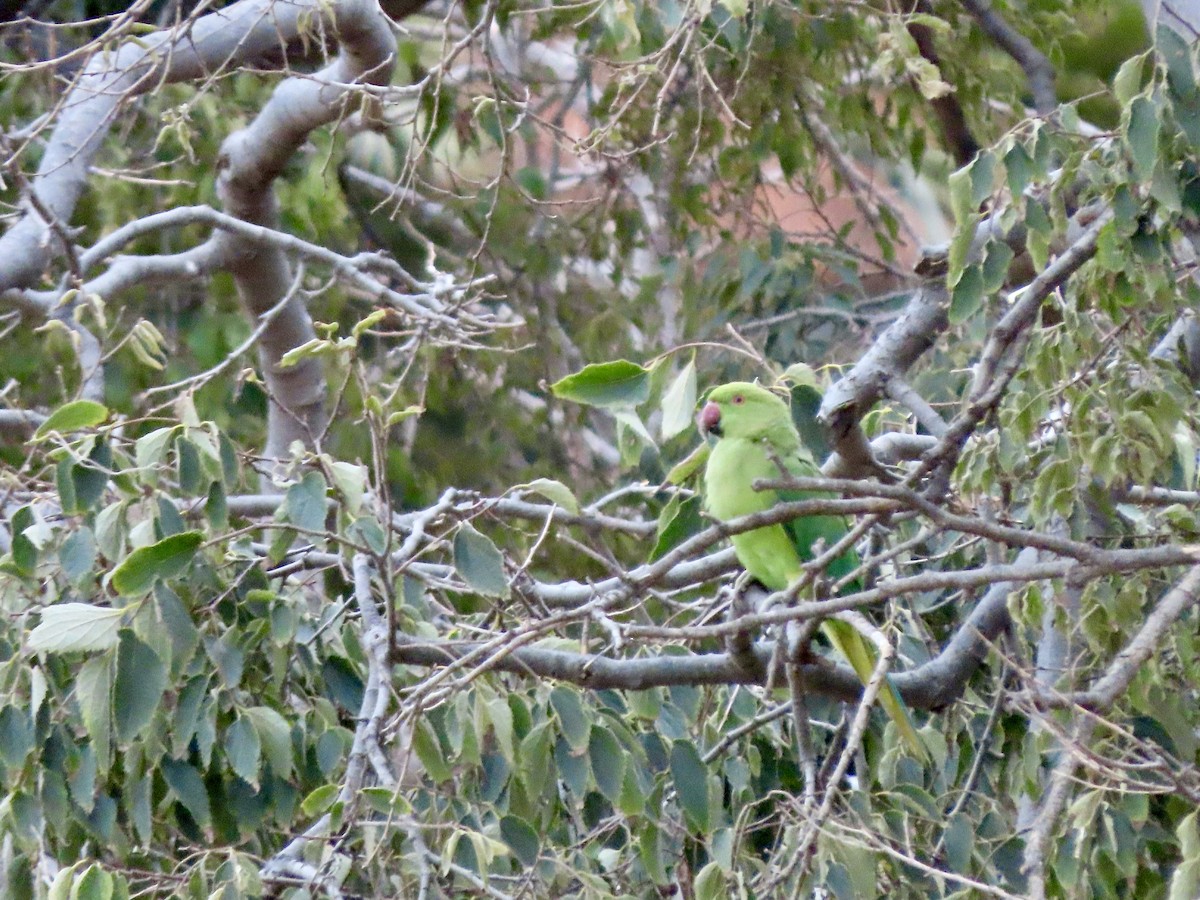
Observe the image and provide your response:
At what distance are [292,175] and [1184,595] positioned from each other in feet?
12.8

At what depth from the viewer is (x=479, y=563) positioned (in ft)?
6.57

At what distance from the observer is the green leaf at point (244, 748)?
2.02m

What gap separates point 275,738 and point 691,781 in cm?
65

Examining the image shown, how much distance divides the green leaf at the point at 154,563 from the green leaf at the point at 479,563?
373 mm

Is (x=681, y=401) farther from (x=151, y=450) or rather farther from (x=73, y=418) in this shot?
(x=73, y=418)

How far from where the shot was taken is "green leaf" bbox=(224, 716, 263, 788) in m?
2.02

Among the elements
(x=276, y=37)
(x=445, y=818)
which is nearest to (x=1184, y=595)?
(x=445, y=818)

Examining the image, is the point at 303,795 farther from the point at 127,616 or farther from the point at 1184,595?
the point at 1184,595

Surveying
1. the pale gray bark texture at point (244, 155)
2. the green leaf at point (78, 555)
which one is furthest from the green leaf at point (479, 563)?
the pale gray bark texture at point (244, 155)

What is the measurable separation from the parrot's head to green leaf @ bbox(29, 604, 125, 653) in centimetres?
119

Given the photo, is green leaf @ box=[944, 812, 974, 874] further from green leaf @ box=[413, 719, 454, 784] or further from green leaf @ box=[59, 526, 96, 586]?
green leaf @ box=[59, 526, 96, 586]

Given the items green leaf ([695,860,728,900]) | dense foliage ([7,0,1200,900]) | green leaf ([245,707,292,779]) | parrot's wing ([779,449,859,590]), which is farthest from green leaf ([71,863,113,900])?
parrot's wing ([779,449,859,590])

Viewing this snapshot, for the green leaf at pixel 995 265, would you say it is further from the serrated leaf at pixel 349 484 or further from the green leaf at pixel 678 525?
the serrated leaf at pixel 349 484

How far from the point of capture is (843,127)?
480 centimetres
